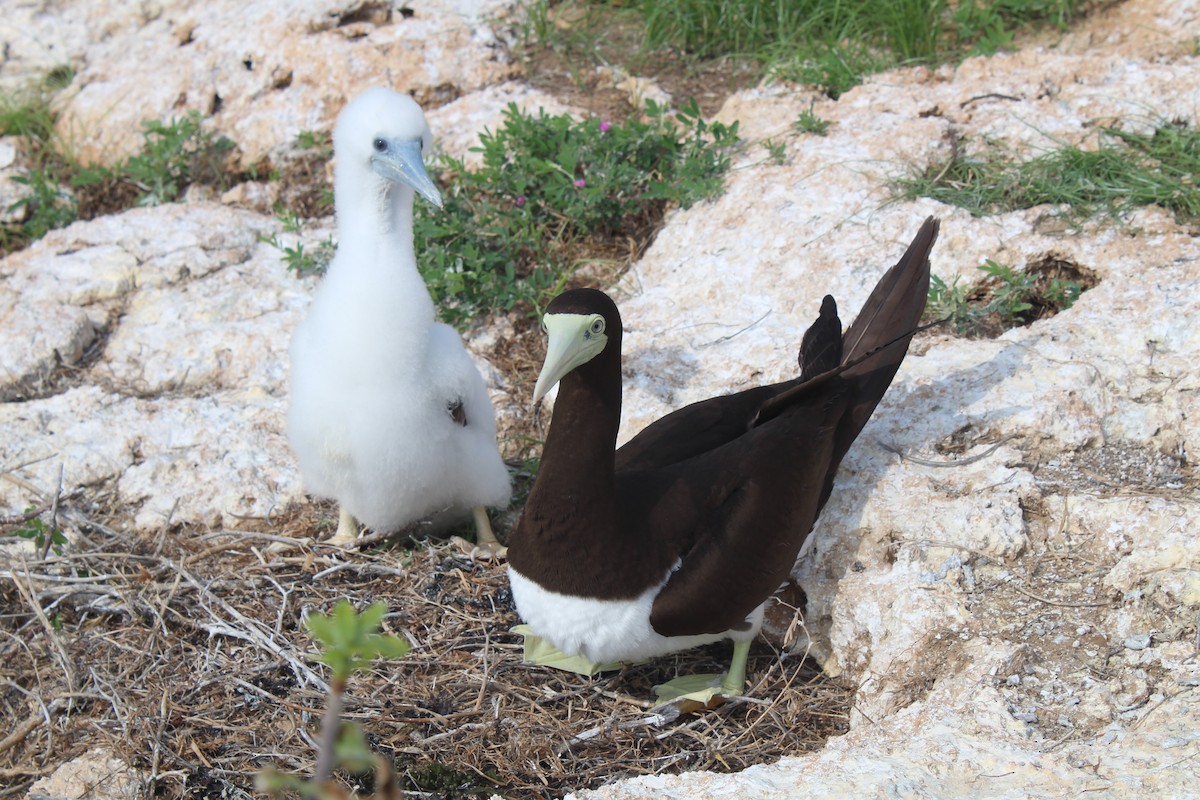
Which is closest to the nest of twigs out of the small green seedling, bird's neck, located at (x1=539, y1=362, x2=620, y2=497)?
bird's neck, located at (x1=539, y1=362, x2=620, y2=497)

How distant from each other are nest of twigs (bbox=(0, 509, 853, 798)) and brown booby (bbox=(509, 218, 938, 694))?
0.23 m

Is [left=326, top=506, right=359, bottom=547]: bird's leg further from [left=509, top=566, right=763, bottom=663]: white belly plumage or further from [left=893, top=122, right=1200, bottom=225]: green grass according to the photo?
[left=893, top=122, right=1200, bottom=225]: green grass

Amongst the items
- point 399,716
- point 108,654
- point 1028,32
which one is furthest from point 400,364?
point 1028,32

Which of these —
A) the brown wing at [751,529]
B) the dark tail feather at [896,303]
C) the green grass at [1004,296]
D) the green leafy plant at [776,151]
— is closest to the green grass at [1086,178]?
the green grass at [1004,296]

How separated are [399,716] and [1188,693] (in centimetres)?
209

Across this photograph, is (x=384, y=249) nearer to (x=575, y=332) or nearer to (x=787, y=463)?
(x=575, y=332)

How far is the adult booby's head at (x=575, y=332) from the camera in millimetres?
2898

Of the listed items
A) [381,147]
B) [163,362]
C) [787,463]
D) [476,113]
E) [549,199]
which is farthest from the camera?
[476,113]

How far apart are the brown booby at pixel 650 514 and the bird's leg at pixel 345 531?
1060 millimetres

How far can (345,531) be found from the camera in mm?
4164

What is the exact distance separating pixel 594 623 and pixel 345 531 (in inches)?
54.7

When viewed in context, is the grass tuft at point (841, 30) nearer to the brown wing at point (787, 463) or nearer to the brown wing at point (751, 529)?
the brown wing at point (787, 463)

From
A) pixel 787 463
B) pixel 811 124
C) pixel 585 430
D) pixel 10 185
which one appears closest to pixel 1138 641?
pixel 787 463

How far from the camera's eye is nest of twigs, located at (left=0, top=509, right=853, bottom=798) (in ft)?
10.3
